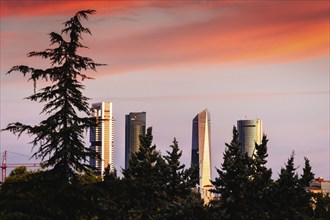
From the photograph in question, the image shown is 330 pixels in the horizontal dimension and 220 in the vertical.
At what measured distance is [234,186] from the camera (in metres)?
51.5

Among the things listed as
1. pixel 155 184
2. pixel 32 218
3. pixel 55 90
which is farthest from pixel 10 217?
pixel 155 184

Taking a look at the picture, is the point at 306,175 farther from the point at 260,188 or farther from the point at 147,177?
the point at 147,177

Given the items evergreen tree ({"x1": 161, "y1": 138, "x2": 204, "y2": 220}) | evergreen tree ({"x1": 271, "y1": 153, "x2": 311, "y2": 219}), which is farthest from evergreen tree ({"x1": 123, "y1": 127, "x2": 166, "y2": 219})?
evergreen tree ({"x1": 271, "y1": 153, "x2": 311, "y2": 219})

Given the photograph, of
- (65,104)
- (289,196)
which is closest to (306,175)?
(289,196)

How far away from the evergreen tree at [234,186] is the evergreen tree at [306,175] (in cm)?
704

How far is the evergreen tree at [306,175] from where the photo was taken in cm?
5685

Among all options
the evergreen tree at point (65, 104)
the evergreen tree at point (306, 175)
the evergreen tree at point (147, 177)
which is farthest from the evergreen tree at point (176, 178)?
the evergreen tree at point (65, 104)

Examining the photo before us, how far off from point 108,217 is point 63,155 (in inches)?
129

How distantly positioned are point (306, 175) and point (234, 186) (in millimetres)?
9369

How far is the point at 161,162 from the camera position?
5844 centimetres

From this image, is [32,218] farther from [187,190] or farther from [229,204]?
[187,190]

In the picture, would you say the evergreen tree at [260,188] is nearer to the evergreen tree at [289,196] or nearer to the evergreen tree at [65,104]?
the evergreen tree at [289,196]

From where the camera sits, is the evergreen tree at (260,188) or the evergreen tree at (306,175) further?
the evergreen tree at (306,175)

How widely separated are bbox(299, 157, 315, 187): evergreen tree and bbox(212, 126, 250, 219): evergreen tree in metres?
7.04
